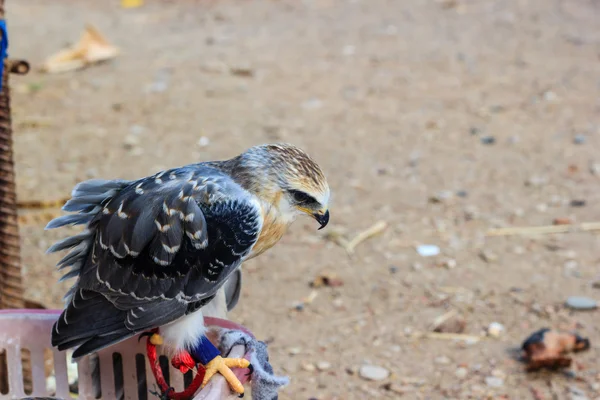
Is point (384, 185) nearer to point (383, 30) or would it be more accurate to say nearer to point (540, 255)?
point (540, 255)

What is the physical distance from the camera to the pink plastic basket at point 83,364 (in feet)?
9.91

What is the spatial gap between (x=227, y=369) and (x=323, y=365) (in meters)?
1.22

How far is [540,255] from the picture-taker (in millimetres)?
4781

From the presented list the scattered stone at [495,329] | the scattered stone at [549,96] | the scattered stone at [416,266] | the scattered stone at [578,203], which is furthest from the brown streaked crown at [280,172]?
the scattered stone at [549,96]

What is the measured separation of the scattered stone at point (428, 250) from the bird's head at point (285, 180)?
6.66 feet

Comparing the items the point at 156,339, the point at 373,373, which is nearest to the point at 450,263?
the point at 373,373

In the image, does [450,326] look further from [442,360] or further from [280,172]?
[280,172]

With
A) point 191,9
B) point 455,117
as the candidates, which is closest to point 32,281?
point 455,117

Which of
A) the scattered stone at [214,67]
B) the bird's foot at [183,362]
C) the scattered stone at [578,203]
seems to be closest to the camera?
the bird's foot at [183,362]

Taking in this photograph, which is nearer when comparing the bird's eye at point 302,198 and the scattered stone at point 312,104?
the bird's eye at point 302,198

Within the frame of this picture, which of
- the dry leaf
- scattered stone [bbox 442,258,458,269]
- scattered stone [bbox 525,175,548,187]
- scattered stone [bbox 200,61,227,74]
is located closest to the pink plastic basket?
scattered stone [bbox 442,258,458,269]

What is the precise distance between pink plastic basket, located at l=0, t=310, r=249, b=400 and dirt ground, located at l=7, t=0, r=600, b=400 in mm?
832

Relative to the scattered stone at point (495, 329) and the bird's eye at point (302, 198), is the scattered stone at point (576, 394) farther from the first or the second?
the bird's eye at point (302, 198)

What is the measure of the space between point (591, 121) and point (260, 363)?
456 cm
